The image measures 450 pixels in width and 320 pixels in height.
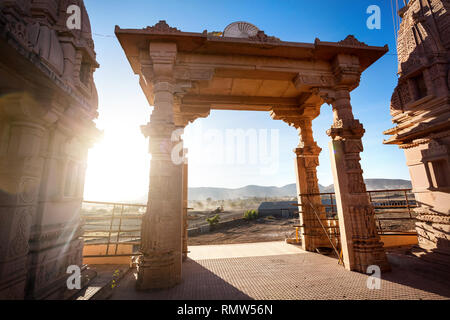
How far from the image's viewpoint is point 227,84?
723 centimetres

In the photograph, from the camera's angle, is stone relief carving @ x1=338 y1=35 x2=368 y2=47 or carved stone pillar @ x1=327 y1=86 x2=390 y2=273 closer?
carved stone pillar @ x1=327 y1=86 x2=390 y2=273

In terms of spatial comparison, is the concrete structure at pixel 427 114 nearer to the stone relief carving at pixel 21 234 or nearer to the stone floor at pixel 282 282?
the stone floor at pixel 282 282

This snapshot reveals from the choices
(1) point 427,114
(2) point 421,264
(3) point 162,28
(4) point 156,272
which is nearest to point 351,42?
(1) point 427,114

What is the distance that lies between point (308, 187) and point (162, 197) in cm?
611

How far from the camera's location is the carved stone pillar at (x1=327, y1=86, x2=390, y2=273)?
5.08 m

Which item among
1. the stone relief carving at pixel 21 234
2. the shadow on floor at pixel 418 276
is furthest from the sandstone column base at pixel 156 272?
the shadow on floor at pixel 418 276

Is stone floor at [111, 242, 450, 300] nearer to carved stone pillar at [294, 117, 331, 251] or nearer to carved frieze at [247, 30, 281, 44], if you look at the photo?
carved stone pillar at [294, 117, 331, 251]

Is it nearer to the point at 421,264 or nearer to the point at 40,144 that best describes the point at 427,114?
the point at 421,264

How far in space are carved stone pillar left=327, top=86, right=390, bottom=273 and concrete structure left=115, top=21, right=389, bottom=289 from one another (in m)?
0.02

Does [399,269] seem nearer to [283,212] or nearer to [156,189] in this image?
[156,189]

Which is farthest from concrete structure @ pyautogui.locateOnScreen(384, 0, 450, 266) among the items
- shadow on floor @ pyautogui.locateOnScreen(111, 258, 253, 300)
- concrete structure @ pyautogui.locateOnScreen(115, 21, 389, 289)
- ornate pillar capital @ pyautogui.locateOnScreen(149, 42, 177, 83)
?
ornate pillar capital @ pyautogui.locateOnScreen(149, 42, 177, 83)

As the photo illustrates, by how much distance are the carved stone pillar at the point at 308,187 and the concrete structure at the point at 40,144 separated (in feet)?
24.2

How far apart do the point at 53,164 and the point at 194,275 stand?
4.17 m
